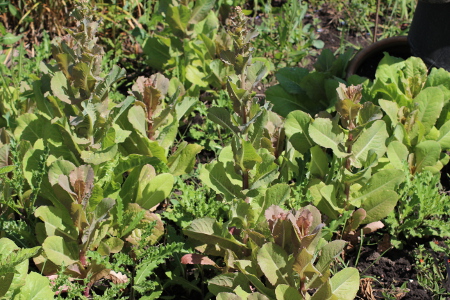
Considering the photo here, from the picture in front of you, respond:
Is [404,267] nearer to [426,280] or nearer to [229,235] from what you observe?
[426,280]

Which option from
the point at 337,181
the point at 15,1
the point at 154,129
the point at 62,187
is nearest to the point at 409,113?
the point at 337,181

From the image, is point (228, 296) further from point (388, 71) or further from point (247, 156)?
point (388, 71)

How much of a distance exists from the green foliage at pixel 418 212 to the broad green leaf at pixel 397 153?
0.09 metres

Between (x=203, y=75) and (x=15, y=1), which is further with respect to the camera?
(x=15, y=1)

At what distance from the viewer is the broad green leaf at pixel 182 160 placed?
290 cm

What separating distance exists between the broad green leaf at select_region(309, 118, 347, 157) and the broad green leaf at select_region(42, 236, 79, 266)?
1191mm

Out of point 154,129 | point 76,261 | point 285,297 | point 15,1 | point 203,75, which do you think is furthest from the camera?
point 15,1

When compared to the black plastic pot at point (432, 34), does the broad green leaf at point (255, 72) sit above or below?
above

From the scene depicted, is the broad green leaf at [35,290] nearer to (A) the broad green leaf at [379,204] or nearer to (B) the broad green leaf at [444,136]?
(A) the broad green leaf at [379,204]

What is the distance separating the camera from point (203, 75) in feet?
12.1

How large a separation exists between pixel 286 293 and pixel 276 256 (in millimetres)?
138

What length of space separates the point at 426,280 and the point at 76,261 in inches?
60.7

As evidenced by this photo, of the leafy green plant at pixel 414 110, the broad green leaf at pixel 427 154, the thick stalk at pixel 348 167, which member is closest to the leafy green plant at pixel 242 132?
the thick stalk at pixel 348 167

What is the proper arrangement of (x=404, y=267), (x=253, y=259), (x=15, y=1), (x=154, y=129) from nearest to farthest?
(x=253, y=259) → (x=404, y=267) → (x=154, y=129) → (x=15, y=1)
